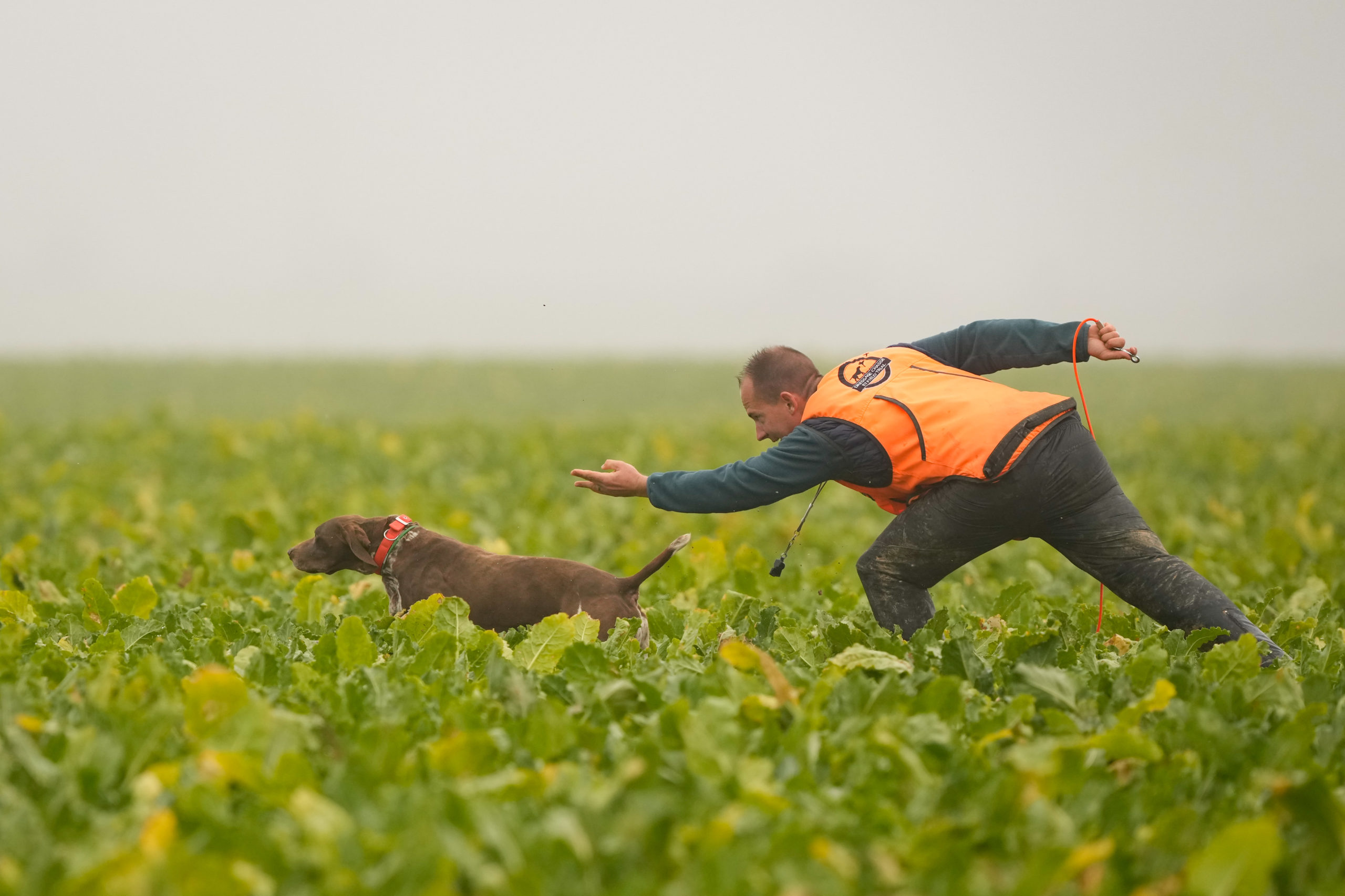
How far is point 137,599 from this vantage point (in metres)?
4.34

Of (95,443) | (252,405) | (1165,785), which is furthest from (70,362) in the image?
(1165,785)

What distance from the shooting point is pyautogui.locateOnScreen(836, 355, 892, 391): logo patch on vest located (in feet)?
13.1

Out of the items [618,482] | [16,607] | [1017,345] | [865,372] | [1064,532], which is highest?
[1017,345]

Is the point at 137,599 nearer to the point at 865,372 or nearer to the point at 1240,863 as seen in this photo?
the point at 865,372

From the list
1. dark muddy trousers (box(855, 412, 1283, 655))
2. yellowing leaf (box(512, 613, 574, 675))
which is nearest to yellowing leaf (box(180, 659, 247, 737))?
yellowing leaf (box(512, 613, 574, 675))

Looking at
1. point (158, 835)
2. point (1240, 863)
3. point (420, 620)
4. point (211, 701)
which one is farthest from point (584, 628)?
point (1240, 863)

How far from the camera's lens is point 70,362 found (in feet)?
160

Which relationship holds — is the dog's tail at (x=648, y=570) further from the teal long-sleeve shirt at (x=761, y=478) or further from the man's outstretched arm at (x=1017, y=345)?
the man's outstretched arm at (x=1017, y=345)

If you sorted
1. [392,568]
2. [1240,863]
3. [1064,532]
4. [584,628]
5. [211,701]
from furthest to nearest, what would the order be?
[392,568], [1064,532], [584,628], [211,701], [1240,863]

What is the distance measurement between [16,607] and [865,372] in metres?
3.30

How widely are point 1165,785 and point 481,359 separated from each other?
52.8 metres

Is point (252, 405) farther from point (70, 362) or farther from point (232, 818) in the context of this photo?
point (232, 818)

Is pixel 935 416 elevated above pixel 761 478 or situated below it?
above

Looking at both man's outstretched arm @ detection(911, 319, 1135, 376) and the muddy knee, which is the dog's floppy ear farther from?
man's outstretched arm @ detection(911, 319, 1135, 376)
